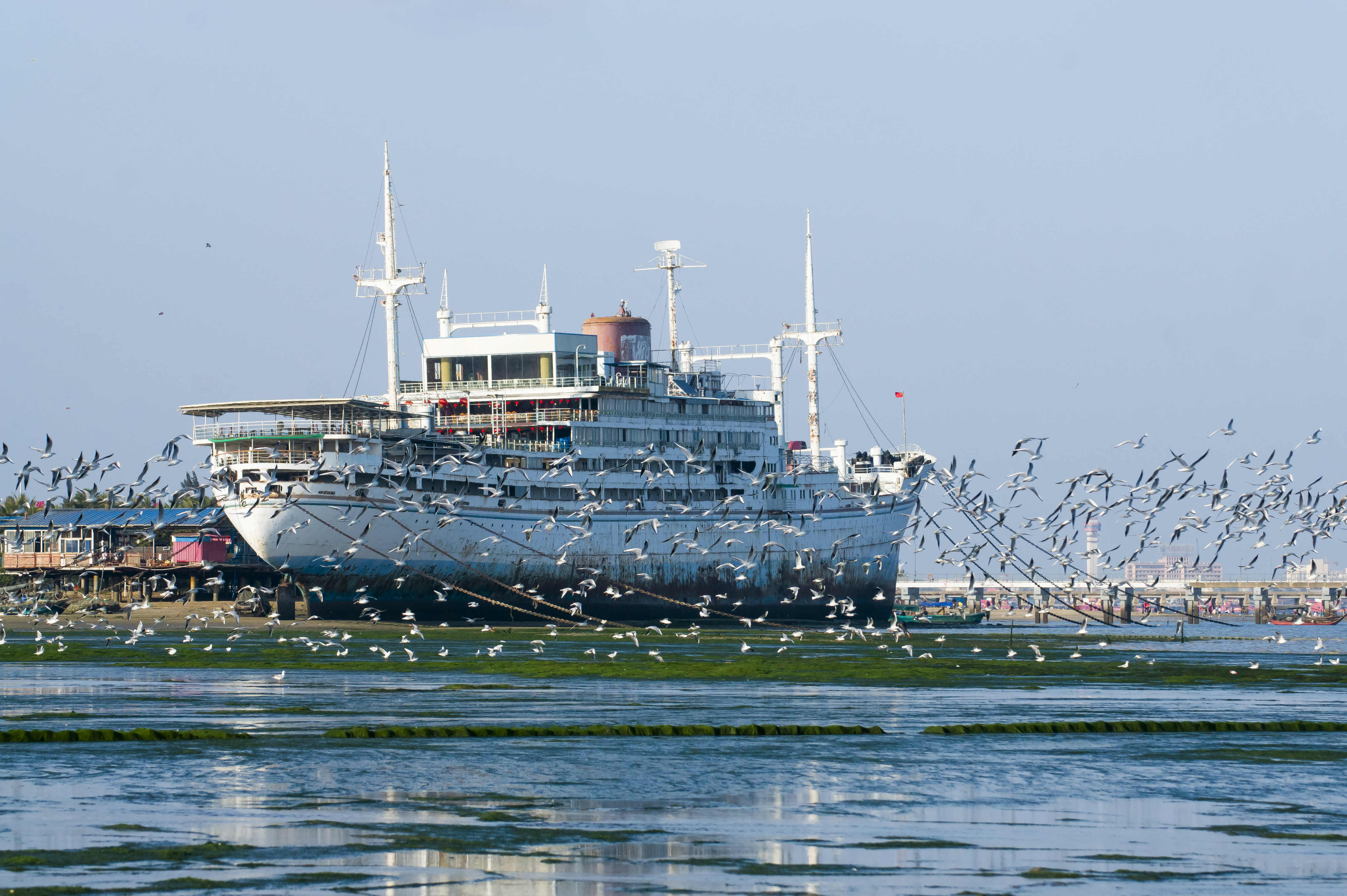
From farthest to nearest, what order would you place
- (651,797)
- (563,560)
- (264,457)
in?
(264,457) < (563,560) < (651,797)

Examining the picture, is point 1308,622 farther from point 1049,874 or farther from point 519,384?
point 1049,874

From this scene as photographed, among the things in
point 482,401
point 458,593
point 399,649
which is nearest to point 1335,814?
point 399,649

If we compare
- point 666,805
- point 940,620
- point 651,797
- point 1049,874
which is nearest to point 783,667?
point 651,797

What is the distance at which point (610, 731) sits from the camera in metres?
32.1

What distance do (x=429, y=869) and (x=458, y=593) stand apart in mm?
76870

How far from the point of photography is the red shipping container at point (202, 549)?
11462 cm

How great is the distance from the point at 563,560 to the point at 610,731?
53.6 metres

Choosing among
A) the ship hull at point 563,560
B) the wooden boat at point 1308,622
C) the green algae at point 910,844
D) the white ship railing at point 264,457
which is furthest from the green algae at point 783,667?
the wooden boat at point 1308,622

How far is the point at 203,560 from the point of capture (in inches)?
4520

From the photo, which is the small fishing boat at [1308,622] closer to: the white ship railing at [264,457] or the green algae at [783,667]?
the white ship railing at [264,457]

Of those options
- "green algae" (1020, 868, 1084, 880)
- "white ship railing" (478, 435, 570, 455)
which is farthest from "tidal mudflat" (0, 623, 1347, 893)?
"white ship railing" (478, 435, 570, 455)

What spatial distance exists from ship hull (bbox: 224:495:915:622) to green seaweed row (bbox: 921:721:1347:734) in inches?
1463

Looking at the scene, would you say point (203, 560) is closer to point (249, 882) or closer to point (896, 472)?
point (896, 472)

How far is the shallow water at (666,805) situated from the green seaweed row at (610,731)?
717 mm
